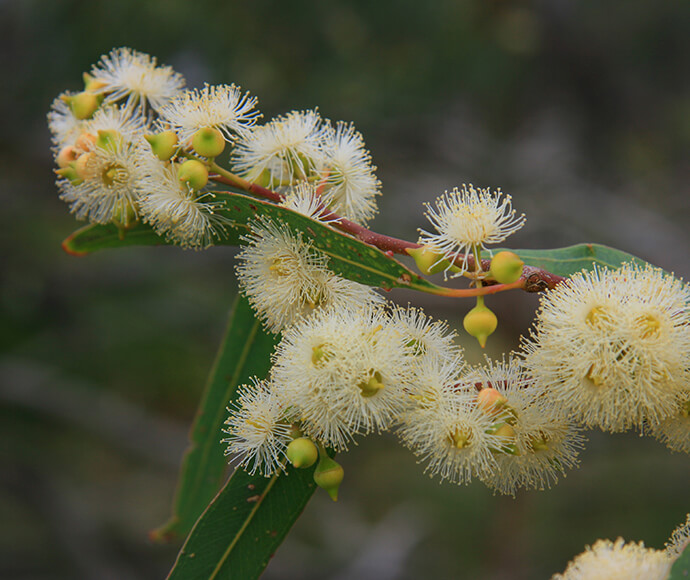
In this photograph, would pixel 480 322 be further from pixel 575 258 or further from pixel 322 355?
pixel 575 258

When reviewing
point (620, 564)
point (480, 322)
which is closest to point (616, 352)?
point (480, 322)

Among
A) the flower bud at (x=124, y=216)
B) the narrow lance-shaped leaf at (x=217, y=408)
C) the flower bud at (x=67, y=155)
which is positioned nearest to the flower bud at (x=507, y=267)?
the narrow lance-shaped leaf at (x=217, y=408)

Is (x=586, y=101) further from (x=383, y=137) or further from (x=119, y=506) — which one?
(x=119, y=506)

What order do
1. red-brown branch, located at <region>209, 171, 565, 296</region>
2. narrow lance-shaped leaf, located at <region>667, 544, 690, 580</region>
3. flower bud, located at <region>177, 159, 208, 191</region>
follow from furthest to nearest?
flower bud, located at <region>177, 159, 208, 191</region>
red-brown branch, located at <region>209, 171, 565, 296</region>
narrow lance-shaped leaf, located at <region>667, 544, 690, 580</region>

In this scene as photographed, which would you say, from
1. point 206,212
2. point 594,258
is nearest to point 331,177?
point 206,212

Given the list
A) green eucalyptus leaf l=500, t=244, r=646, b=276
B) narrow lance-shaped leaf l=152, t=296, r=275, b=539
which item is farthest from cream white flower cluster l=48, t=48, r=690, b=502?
narrow lance-shaped leaf l=152, t=296, r=275, b=539

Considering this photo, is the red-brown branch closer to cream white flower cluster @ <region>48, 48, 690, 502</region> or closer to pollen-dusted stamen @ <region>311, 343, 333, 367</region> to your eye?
cream white flower cluster @ <region>48, 48, 690, 502</region>

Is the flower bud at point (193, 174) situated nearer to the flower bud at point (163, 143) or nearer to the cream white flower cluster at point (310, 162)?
the flower bud at point (163, 143)
